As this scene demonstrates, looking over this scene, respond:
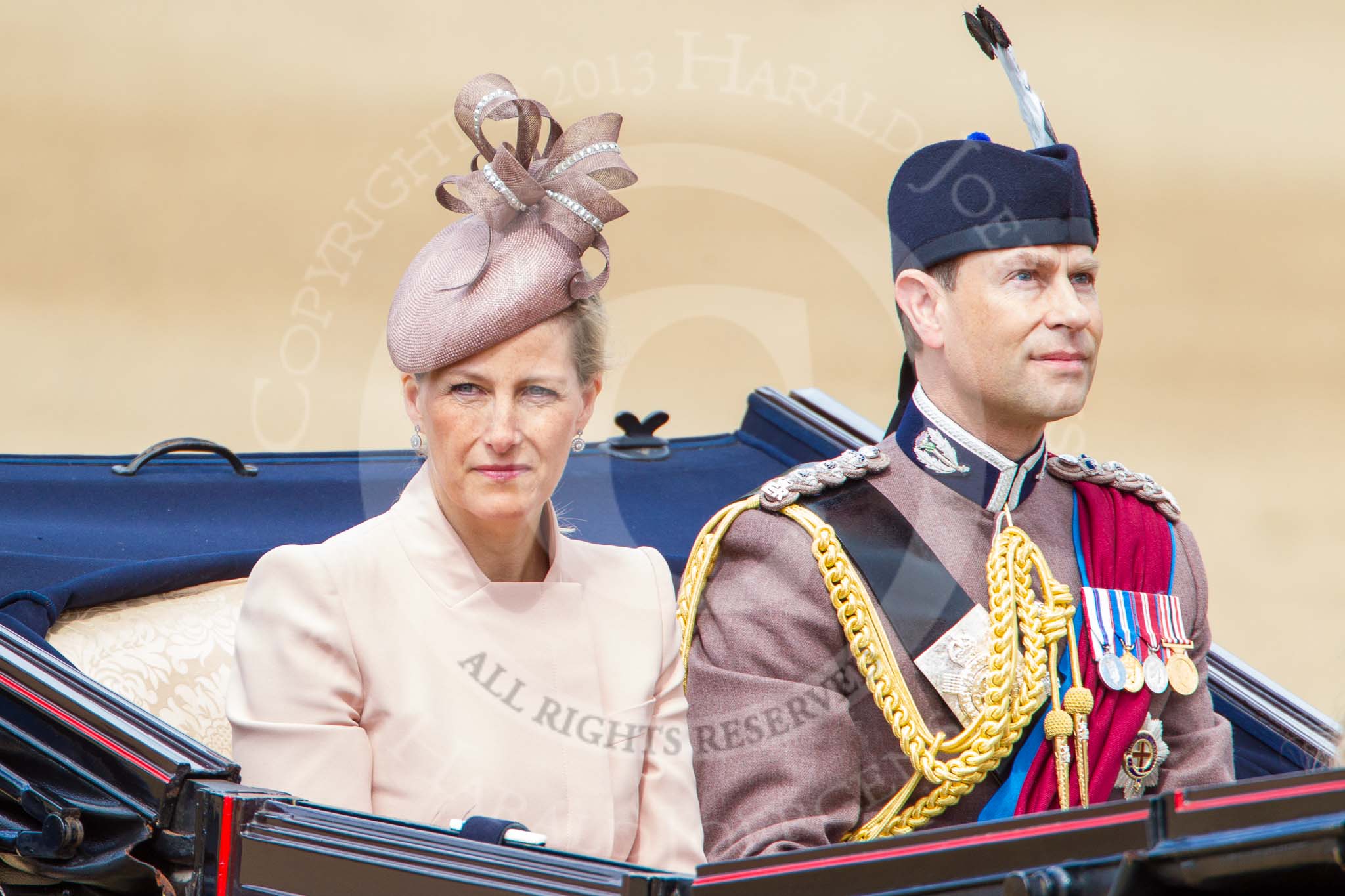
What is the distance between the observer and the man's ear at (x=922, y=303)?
1770 mm

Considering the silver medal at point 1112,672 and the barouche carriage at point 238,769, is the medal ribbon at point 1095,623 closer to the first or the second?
the silver medal at point 1112,672

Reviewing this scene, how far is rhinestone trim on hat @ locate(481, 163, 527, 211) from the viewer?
151 cm

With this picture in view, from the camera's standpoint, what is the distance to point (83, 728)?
1372mm

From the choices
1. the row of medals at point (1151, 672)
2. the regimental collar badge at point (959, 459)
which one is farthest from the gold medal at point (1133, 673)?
the regimental collar badge at point (959, 459)

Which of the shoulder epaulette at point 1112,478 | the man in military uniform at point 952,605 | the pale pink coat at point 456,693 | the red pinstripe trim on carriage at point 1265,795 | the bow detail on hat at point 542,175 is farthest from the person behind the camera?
the shoulder epaulette at point 1112,478

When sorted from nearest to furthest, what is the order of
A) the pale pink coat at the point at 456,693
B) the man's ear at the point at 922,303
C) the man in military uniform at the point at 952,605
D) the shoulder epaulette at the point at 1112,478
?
the pale pink coat at the point at 456,693 < the man in military uniform at the point at 952,605 < the man's ear at the point at 922,303 < the shoulder epaulette at the point at 1112,478

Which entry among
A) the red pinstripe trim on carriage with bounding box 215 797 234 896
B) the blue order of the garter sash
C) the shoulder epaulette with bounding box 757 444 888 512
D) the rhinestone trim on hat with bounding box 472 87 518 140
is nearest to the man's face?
the shoulder epaulette with bounding box 757 444 888 512

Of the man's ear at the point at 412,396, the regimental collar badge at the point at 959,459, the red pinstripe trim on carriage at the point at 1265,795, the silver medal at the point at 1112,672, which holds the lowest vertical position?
the red pinstripe trim on carriage at the point at 1265,795

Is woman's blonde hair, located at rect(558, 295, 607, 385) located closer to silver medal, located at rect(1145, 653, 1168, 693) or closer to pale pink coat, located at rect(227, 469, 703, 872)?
pale pink coat, located at rect(227, 469, 703, 872)

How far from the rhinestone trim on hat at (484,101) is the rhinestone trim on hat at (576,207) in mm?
86

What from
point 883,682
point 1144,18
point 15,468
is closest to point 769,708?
point 883,682

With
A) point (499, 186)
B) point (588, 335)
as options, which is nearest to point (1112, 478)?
point (588, 335)

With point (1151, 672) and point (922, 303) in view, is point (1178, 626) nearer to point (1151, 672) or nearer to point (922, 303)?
point (1151, 672)

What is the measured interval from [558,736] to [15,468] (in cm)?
122
